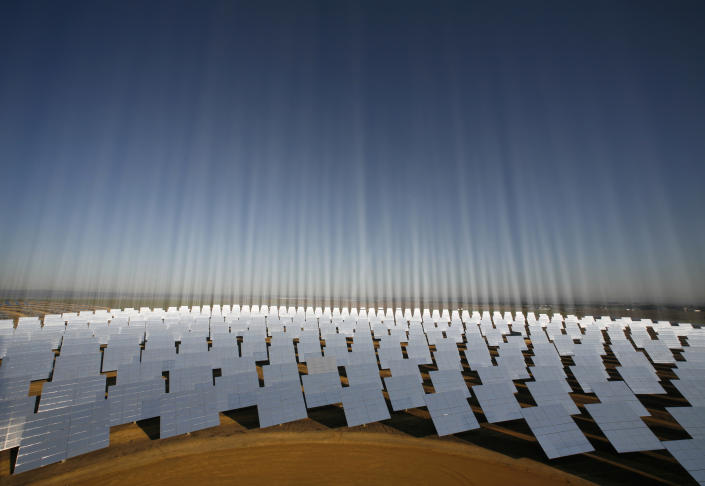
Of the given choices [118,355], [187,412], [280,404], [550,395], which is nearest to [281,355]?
[280,404]

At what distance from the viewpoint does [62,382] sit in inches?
304

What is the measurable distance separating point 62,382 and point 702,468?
44.4 ft

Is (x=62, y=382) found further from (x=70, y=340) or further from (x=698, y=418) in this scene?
(x=698, y=418)

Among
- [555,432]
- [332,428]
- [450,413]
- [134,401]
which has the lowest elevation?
[332,428]

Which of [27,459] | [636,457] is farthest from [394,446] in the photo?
[27,459]

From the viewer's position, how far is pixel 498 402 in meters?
8.30

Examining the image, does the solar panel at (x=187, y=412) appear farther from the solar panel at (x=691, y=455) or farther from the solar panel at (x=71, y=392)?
the solar panel at (x=691, y=455)

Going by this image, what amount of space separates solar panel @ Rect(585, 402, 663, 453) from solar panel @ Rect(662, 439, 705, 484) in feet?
2.54

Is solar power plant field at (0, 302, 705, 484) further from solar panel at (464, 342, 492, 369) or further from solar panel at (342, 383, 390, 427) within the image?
solar panel at (464, 342, 492, 369)

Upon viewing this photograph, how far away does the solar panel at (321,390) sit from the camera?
894cm

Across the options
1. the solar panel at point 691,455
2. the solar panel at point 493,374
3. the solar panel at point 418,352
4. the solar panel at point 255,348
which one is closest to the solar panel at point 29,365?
the solar panel at point 255,348

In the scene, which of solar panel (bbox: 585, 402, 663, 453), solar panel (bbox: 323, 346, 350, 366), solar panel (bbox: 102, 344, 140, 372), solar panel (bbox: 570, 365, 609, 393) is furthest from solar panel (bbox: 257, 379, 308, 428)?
solar panel (bbox: 570, 365, 609, 393)

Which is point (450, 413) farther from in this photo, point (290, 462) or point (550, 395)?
point (290, 462)

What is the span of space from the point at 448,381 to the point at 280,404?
5248mm
